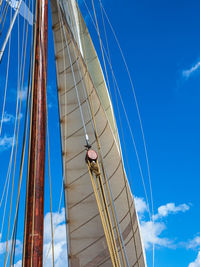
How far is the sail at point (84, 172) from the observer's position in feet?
15.1

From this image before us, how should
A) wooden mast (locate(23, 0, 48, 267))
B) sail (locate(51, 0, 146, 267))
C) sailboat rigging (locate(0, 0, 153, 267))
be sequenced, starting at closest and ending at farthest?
wooden mast (locate(23, 0, 48, 267)) → sailboat rigging (locate(0, 0, 153, 267)) → sail (locate(51, 0, 146, 267))

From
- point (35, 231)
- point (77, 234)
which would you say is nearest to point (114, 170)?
point (77, 234)

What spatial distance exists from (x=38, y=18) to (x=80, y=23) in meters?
3.51

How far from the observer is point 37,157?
308cm

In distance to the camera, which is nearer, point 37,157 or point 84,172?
point 37,157

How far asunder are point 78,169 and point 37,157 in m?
2.30

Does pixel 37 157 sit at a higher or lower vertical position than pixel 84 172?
lower

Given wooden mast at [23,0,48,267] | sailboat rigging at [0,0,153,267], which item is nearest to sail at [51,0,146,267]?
sailboat rigging at [0,0,153,267]

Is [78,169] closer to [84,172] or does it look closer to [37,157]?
[84,172]

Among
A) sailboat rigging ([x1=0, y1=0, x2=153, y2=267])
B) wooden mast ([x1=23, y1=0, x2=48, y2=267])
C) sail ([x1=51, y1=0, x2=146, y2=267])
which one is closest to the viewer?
wooden mast ([x1=23, y1=0, x2=48, y2=267])

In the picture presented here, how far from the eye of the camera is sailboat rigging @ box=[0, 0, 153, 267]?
9.59 ft

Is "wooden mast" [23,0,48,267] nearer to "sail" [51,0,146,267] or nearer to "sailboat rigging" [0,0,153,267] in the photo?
"sailboat rigging" [0,0,153,267]

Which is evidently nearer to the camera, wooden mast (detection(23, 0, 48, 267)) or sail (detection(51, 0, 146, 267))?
wooden mast (detection(23, 0, 48, 267))

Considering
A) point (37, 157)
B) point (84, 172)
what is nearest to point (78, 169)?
point (84, 172)
